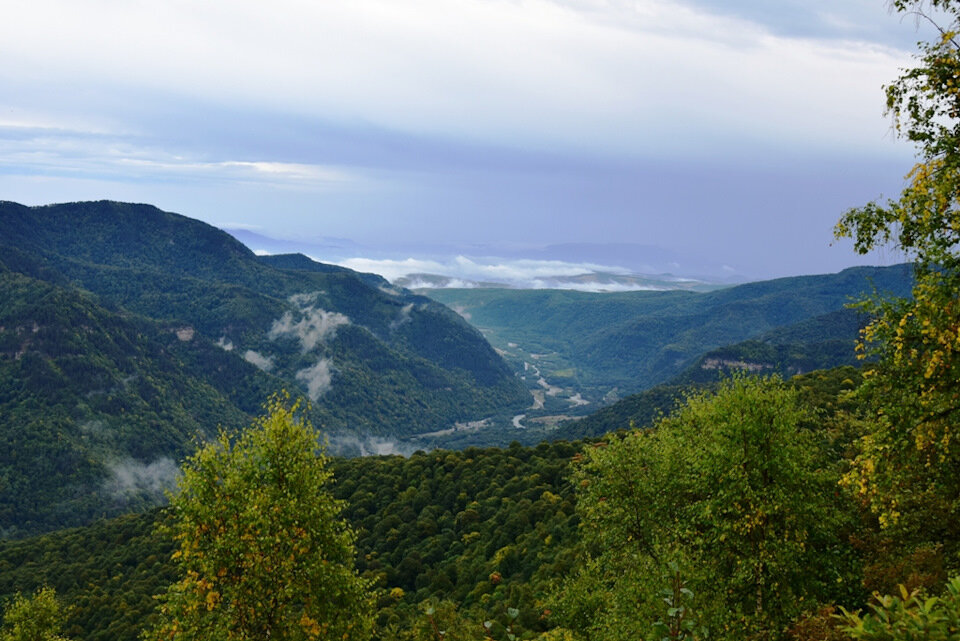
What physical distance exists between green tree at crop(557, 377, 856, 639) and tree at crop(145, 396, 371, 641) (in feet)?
39.5

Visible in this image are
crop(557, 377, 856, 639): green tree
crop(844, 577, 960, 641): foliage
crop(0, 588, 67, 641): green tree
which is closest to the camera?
crop(844, 577, 960, 641): foliage

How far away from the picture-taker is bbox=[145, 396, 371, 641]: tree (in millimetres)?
25062

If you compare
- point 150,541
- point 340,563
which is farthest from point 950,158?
point 150,541

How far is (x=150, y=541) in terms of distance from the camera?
11994 centimetres

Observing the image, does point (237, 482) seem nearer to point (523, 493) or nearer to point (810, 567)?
point (810, 567)

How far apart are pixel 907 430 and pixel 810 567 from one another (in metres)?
13.3

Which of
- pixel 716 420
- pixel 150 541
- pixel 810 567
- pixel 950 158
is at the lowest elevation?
pixel 150 541

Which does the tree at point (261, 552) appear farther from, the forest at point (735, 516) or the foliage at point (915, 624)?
the foliage at point (915, 624)

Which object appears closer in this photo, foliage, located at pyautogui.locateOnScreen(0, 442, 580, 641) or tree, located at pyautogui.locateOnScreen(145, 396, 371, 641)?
tree, located at pyautogui.locateOnScreen(145, 396, 371, 641)

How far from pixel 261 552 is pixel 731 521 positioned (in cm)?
1970

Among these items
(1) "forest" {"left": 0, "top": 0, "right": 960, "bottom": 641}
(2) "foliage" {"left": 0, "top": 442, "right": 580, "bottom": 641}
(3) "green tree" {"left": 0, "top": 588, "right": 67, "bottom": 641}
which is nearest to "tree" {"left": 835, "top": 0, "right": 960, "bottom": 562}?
(1) "forest" {"left": 0, "top": 0, "right": 960, "bottom": 641}

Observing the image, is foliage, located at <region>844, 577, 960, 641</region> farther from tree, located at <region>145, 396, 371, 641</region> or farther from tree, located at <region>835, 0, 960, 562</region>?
tree, located at <region>145, 396, 371, 641</region>

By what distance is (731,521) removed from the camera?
2594cm

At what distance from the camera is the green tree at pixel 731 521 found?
80.0ft
